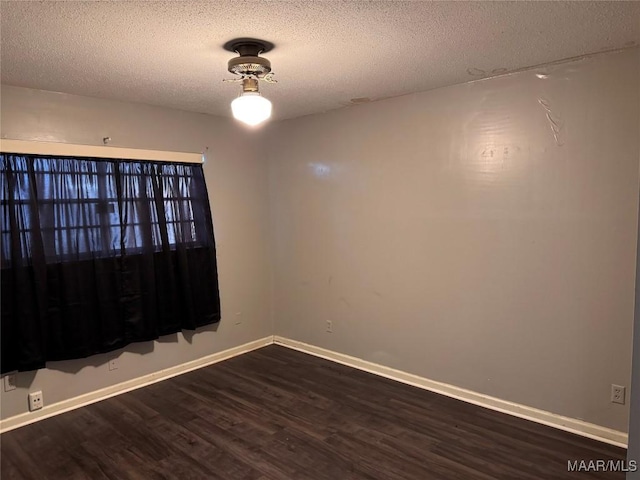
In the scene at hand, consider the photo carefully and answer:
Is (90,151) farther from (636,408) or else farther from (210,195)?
(636,408)

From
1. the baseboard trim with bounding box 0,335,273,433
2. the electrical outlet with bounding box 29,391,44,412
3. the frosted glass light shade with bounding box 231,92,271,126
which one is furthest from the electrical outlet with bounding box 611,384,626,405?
the electrical outlet with bounding box 29,391,44,412

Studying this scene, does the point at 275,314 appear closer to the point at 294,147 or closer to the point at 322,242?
A: the point at 322,242

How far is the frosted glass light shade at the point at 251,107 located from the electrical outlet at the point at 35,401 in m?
2.57

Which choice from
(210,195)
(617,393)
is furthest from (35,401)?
(617,393)

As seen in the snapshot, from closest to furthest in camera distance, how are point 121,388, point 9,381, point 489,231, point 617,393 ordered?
point 617,393
point 9,381
point 489,231
point 121,388

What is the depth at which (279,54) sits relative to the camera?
8.23 ft

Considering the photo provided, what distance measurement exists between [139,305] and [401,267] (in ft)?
7.44

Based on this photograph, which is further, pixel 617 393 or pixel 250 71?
pixel 617 393

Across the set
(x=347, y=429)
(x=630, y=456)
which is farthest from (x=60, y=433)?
(x=630, y=456)

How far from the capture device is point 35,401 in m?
3.16

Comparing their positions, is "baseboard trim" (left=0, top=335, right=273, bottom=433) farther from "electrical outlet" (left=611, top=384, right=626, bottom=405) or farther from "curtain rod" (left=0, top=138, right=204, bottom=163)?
"electrical outlet" (left=611, top=384, right=626, bottom=405)

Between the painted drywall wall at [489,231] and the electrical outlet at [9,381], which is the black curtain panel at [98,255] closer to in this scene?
the electrical outlet at [9,381]

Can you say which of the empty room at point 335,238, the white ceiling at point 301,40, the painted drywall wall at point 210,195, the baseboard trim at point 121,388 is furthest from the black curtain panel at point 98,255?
the white ceiling at point 301,40

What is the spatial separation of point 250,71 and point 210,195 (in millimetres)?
1928
